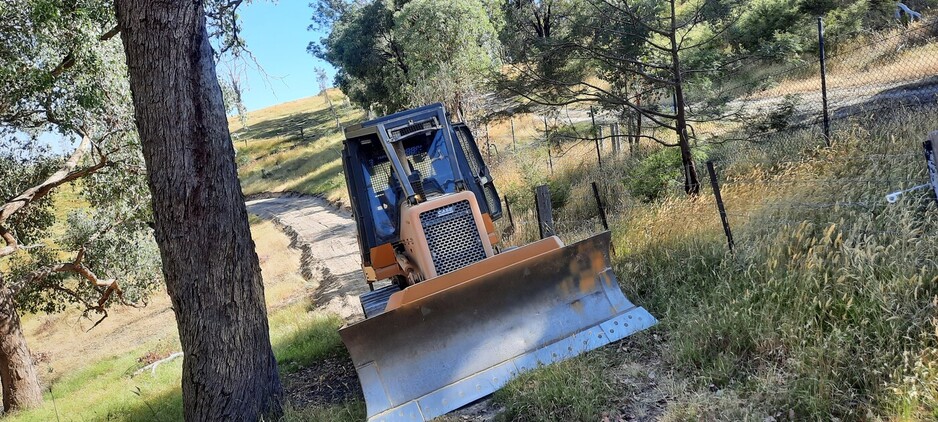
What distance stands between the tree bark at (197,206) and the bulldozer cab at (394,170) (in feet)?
5.76

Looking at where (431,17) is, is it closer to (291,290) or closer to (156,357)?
(291,290)

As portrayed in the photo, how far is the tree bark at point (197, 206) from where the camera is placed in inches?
180

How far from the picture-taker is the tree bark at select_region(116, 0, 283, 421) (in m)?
4.58

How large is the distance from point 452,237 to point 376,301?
1.24m

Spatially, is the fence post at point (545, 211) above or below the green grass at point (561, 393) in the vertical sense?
above

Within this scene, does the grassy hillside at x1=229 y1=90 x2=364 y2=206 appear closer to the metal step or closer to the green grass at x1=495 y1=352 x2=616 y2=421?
the metal step

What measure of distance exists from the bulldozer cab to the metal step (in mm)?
432

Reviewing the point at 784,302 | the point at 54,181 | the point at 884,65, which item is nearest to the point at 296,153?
the point at 54,181

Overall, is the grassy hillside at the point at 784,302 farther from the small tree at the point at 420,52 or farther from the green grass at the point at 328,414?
the small tree at the point at 420,52

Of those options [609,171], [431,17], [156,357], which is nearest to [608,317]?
[609,171]

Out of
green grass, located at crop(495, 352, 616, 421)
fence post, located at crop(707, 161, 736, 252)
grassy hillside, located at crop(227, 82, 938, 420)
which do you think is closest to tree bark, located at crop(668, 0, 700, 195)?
grassy hillside, located at crop(227, 82, 938, 420)

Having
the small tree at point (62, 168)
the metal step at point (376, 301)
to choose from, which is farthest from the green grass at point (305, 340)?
the small tree at point (62, 168)

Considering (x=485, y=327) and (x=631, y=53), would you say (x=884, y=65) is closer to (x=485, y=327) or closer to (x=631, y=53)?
(x=631, y=53)

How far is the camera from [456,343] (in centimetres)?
502
